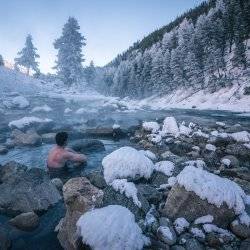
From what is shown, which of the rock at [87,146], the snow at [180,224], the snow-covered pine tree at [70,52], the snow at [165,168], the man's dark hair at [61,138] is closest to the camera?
the snow at [180,224]

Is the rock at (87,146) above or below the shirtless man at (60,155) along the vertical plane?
below

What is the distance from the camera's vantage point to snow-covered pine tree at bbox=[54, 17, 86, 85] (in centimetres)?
5862

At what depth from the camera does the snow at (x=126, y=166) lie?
577cm

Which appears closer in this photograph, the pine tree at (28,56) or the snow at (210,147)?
the snow at (210,147)

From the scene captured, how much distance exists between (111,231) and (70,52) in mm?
58888

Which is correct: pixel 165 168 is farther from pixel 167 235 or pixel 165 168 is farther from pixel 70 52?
pixel 70 52

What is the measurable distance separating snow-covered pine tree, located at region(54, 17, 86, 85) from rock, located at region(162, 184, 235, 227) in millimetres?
55793

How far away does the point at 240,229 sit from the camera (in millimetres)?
4055

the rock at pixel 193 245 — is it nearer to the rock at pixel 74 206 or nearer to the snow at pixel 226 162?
the rock at pixel 74 206

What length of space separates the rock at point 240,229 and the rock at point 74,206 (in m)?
2.04

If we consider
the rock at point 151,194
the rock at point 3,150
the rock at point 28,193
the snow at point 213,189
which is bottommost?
the rock at point 3,150

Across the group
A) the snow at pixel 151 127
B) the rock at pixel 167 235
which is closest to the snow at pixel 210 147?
the snow at pixel 151 127

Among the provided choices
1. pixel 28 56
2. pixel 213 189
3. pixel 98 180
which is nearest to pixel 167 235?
pixel 213 189

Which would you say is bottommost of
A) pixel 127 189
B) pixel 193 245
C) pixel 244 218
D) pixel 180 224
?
pixel 193 245
